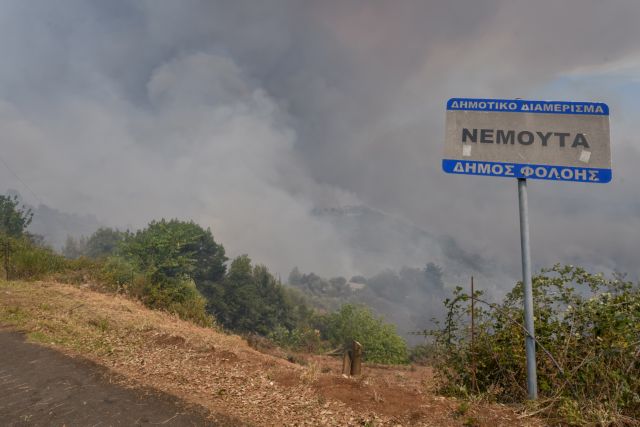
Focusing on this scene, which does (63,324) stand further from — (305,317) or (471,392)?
(305,317)

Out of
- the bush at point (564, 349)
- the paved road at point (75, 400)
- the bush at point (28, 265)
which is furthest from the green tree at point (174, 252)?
the bush at point (564, 349)

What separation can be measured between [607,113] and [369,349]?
5409 cm

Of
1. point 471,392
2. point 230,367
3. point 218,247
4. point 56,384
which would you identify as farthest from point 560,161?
point 218,247

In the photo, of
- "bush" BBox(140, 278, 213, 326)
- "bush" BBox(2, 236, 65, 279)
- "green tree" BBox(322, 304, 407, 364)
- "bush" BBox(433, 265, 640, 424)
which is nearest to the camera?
"bush" BBox(433, 265, 640, 424)

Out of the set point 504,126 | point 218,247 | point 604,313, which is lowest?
point 604,313

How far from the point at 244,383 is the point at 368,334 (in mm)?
56295

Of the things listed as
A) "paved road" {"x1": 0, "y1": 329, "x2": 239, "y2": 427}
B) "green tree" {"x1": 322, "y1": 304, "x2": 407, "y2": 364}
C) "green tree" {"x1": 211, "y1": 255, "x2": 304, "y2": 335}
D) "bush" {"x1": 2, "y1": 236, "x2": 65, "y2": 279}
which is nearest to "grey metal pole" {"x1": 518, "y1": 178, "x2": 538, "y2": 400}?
"paved road" {"x1": 0, "y1": 329, "x2": 239, "y2": 427}

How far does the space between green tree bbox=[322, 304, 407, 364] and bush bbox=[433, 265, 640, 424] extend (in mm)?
45893

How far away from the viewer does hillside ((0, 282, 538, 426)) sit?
574 centimetres

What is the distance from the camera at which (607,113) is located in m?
5.68

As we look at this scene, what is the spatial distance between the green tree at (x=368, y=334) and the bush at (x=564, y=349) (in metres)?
45.9

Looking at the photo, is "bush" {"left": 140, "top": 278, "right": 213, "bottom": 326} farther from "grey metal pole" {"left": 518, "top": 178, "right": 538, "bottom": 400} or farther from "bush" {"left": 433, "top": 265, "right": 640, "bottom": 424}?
"grey metal pole" {"left": 518, "top": 178, "right": 538, "bottom": 400}

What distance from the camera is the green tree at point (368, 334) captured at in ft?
180

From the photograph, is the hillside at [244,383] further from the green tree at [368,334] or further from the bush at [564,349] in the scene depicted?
the green tree at [368,334]
